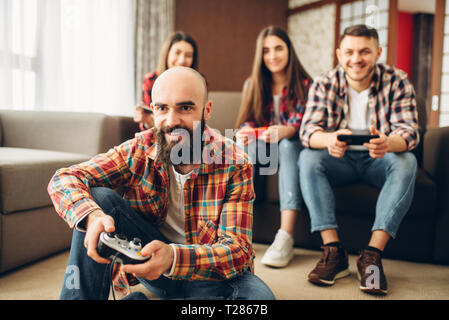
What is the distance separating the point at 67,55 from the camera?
9.90 feet

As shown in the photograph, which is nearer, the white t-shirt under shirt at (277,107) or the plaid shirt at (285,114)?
Answer: the plaid shirt at (285,114)

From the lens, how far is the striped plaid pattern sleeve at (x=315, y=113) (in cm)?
157

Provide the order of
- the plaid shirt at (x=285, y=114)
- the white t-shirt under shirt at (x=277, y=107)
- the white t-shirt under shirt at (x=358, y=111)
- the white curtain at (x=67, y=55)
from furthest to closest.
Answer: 1. the white curtain at (x=67, y=55)
2. the white t-shirt under shirt at (x=277, y=107)
3. the plaid shirt at (x=285, y=114)
4. the white t-shirt under shirt at (x=358, y=111)

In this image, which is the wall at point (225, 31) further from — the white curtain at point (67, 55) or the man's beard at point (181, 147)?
the man's beard at point (181, 147)

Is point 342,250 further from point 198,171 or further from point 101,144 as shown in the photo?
point 101,144

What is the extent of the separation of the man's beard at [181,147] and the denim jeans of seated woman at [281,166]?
0.71 meters

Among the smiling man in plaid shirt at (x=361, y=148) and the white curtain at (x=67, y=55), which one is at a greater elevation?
the white curtain at (x=67, y=55)

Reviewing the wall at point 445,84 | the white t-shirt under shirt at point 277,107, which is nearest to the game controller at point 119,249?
the white t-shirt under shirt at point 277,107

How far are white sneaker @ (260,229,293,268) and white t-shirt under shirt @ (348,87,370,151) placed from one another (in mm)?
558

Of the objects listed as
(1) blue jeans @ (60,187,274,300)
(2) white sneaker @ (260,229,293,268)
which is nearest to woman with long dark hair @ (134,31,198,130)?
(2) white sneaker @ (260,229,293,268)

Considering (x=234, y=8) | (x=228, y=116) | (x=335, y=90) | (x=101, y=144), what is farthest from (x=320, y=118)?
(x=234, y=8)

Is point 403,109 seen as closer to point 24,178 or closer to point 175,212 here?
point 175,212

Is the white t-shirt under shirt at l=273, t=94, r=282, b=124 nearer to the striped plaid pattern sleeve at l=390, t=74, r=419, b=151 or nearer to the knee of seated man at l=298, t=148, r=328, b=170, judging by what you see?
the knee of seated man at l=298, t=148, r=328, b=170

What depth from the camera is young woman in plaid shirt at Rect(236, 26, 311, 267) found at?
1571mm
